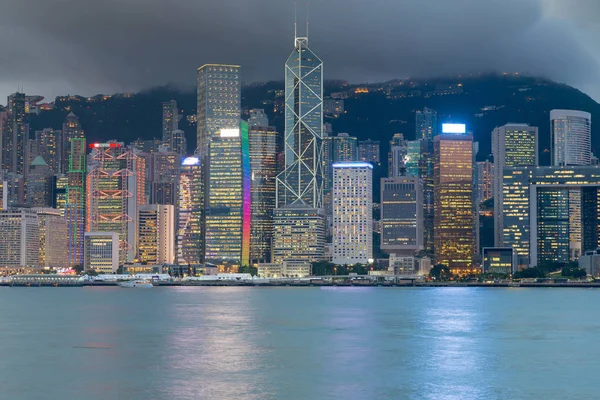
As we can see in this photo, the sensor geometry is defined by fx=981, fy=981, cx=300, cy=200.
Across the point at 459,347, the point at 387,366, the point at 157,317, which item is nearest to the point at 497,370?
the point at 387,366

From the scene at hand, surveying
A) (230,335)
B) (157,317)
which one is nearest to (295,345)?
(230,335)

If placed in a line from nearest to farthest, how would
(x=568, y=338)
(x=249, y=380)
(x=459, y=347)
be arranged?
(x=249, y=380) < (x=459, y=347) < (x=568, y=338)

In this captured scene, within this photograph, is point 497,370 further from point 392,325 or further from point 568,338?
point 392,325

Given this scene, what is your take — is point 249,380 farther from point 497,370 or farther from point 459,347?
point 459,347

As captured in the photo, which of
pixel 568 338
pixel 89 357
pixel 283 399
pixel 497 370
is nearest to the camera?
pixel 283 399

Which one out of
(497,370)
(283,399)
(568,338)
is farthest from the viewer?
(568,338)

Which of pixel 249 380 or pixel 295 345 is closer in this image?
pixel 249 380
